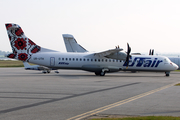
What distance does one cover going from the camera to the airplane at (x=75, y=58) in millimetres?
Result: 32188

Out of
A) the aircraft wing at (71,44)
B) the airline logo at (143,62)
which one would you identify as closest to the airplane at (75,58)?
the airline logo at (143,62)

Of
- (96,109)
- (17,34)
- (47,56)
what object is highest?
(17,34)

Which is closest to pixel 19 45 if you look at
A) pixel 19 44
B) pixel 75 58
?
pixel 19 44

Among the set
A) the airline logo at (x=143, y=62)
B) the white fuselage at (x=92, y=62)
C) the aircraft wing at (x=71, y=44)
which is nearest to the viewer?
the white fuselage at (x=92, y=62)

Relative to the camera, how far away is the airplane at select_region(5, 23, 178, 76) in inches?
1267

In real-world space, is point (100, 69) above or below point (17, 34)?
below

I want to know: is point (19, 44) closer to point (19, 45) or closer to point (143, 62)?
point (19, 45)

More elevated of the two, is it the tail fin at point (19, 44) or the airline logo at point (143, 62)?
the tail fin at point (19, 44)

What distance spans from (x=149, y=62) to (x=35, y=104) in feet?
81.9

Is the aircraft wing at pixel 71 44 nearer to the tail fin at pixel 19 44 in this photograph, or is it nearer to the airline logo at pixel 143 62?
the tail fin at pixel 19 44

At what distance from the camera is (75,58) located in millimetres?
32594

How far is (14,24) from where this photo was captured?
3256 cm

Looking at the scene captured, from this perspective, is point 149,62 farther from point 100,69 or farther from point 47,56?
point 47,56

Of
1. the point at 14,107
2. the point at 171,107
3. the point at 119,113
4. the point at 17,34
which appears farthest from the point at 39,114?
the point at 17,34
